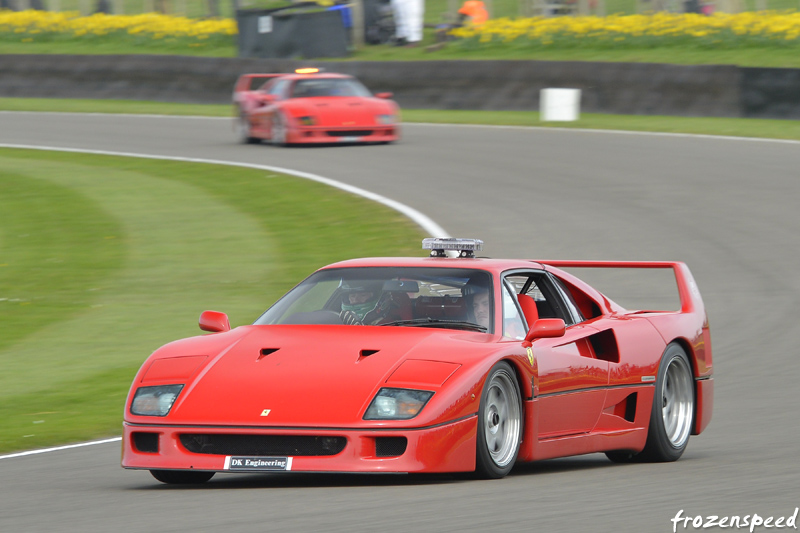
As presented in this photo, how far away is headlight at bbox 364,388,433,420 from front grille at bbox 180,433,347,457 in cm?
19

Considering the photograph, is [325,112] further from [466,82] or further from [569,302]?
[569,302]

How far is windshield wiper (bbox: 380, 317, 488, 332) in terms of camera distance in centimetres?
734

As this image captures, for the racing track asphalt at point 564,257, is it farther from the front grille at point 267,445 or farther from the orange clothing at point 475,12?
the orange clothing at point 475,12

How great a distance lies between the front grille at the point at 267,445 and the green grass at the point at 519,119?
21.0 m

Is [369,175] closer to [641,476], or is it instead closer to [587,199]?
[587,199]

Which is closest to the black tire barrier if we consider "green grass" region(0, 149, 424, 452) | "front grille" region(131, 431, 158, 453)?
"green grass" region(0, 149, 424, 452)

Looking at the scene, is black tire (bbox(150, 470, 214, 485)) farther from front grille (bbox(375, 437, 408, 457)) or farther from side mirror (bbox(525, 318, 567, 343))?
side mirror (bbox(525, 318, 567, 343))

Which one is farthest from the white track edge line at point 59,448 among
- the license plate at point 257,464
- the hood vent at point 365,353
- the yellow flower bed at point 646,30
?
the yellow flower bed at point 646,30

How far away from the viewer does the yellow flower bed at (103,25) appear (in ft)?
152

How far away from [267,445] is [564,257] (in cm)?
985

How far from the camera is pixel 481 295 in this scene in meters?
7.48

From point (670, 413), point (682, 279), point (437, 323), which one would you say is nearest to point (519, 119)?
point (682, 279)

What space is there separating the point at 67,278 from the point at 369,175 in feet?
26.5

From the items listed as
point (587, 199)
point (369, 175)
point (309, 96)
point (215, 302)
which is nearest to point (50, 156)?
point (309, 96)
